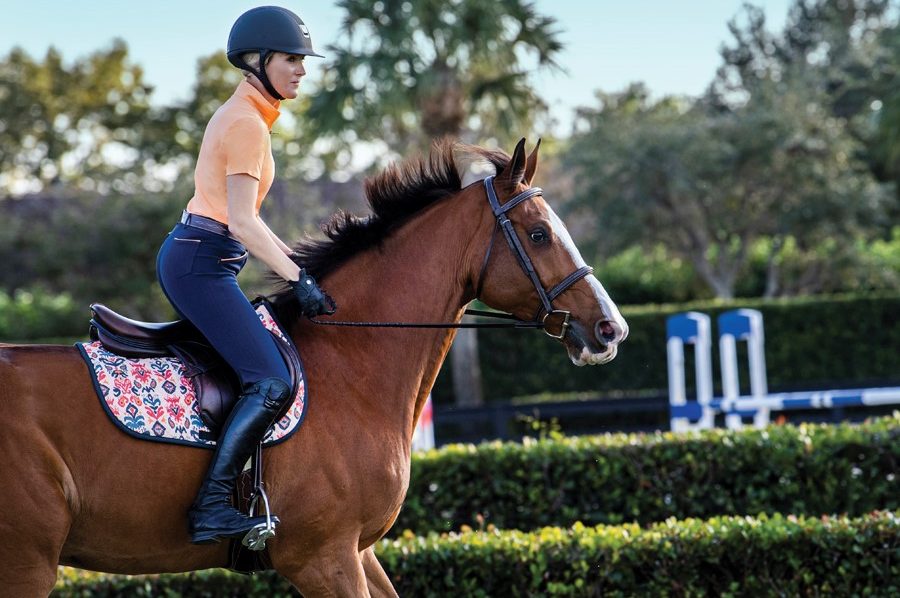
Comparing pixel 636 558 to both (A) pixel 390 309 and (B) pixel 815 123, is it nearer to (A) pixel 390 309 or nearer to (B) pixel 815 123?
(A) pixel 390 309

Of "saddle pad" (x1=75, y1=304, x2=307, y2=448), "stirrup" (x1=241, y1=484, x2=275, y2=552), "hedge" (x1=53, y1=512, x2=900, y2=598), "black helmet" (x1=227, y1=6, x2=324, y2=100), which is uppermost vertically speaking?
"black helmet" (x1=227, y1=6, x2=324, y2=100)

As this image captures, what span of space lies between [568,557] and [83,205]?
20.7 meters

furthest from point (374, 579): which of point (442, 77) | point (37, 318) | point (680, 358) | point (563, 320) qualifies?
point (37, 318)

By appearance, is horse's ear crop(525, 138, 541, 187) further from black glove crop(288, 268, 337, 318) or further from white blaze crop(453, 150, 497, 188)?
black glove crop(288, 268, 337, 318)

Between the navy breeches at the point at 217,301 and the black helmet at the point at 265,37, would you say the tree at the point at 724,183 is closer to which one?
the black helmet at the point at 265,37

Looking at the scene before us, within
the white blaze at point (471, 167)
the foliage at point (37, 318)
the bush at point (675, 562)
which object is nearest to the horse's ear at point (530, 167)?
the white blaze at point (471, 167)

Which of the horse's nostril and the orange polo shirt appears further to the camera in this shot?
the horse's nostril

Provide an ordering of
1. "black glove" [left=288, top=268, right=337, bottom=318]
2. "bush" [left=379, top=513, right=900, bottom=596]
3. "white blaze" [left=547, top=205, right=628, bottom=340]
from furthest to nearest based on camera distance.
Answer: "bush" [left=379, top=513, right=900, bottom=596] < "white blaze" [left=547, top=205, right=628, bottom=340] < "black glove" [left=288, top=268, right=337, bottom=318]

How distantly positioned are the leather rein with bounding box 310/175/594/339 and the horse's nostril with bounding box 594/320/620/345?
0.13 m

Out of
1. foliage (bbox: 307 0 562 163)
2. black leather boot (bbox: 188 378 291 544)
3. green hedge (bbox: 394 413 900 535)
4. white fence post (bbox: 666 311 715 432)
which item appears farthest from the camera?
foliage (bbox: 307 0 562 163)

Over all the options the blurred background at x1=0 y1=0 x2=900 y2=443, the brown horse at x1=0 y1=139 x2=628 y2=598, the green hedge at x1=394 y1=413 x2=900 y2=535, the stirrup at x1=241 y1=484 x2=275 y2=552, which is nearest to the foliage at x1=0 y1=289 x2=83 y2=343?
the blurred background at x1=0 y1=0 x2=900 y2=443

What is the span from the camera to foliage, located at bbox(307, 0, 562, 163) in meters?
16.7

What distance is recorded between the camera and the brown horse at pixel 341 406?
128 inches

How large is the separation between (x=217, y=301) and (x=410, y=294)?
2.54ft
